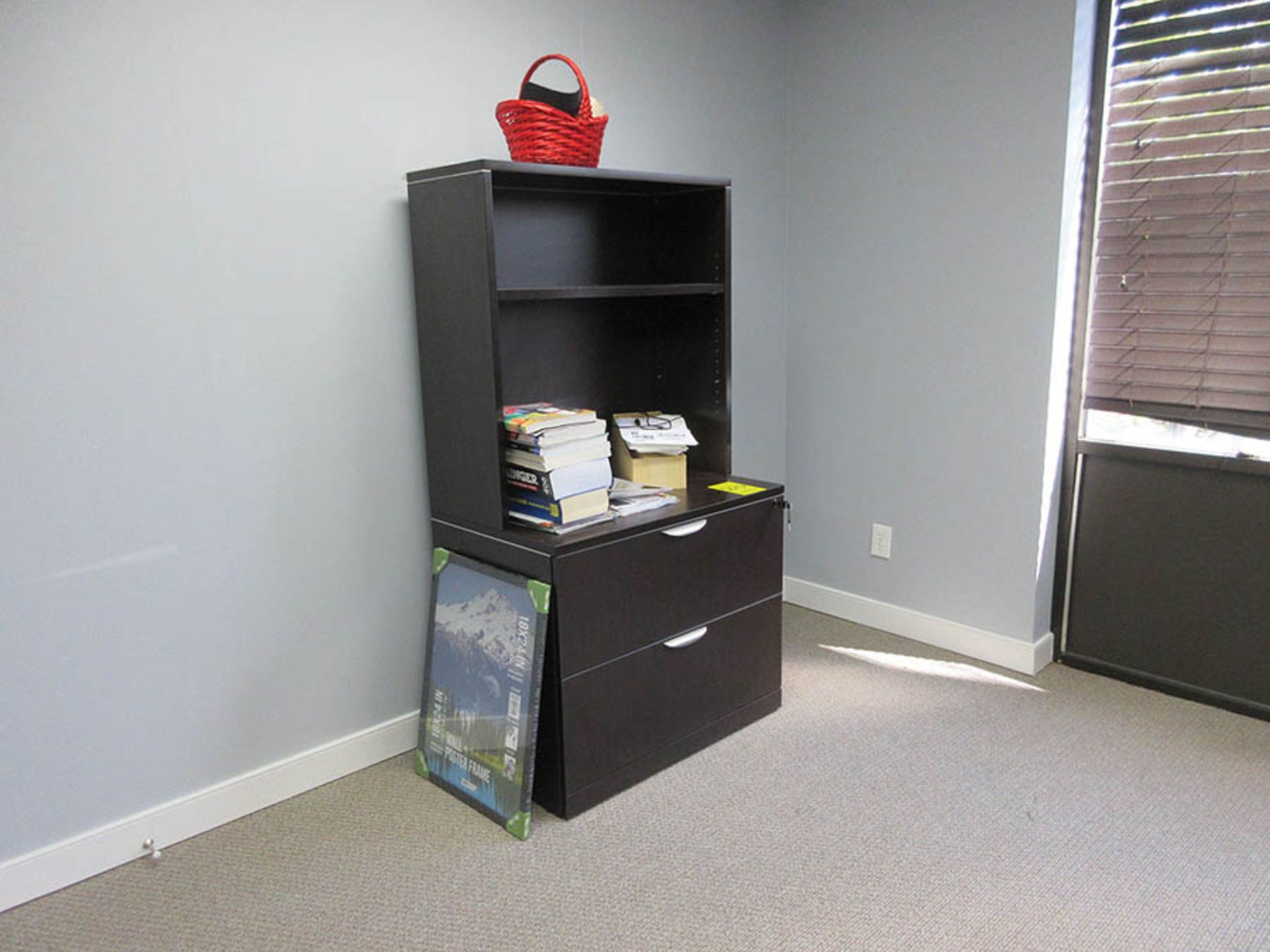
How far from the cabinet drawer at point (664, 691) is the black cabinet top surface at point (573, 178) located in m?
1.13

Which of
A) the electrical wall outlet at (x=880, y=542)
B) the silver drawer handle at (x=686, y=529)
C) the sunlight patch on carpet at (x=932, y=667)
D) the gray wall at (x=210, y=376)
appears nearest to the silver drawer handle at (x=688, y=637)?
the silver drawer handle at (x=686, y=529)

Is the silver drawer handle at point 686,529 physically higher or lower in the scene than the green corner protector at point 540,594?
higher

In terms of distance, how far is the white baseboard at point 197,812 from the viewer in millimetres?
1832

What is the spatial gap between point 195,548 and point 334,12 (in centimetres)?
123

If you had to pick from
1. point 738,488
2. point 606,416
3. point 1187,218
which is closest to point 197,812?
point 606,416

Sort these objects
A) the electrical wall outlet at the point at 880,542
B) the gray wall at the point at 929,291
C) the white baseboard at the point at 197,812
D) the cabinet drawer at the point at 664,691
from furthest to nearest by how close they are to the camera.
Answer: the electrical wall outlet at the point at 880,542 < the gray wall at the point at 929,291 < the cabinet drawer at the point at 664,691 < the white baseboard at the point at 197,812

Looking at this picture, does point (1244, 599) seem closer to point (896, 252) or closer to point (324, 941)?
point (896, 252)

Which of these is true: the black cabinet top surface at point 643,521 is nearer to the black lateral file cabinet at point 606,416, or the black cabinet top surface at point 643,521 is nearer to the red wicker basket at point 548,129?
the black lateral file cabinet at point 606,416

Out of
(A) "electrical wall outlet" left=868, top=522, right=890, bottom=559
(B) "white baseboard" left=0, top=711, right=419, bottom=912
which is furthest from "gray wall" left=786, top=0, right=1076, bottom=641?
(B) "white baseboard" left=0, top=711, right=419, bottom=912

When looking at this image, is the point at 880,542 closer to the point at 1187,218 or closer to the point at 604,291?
the point at 1187,218

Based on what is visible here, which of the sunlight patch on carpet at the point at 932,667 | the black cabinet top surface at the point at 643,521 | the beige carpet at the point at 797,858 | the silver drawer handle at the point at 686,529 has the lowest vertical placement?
the beige carpet at the point at 797,858

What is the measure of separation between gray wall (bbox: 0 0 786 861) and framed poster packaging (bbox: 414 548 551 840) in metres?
0.15

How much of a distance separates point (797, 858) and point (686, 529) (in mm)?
784

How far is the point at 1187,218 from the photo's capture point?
7.88 feet
